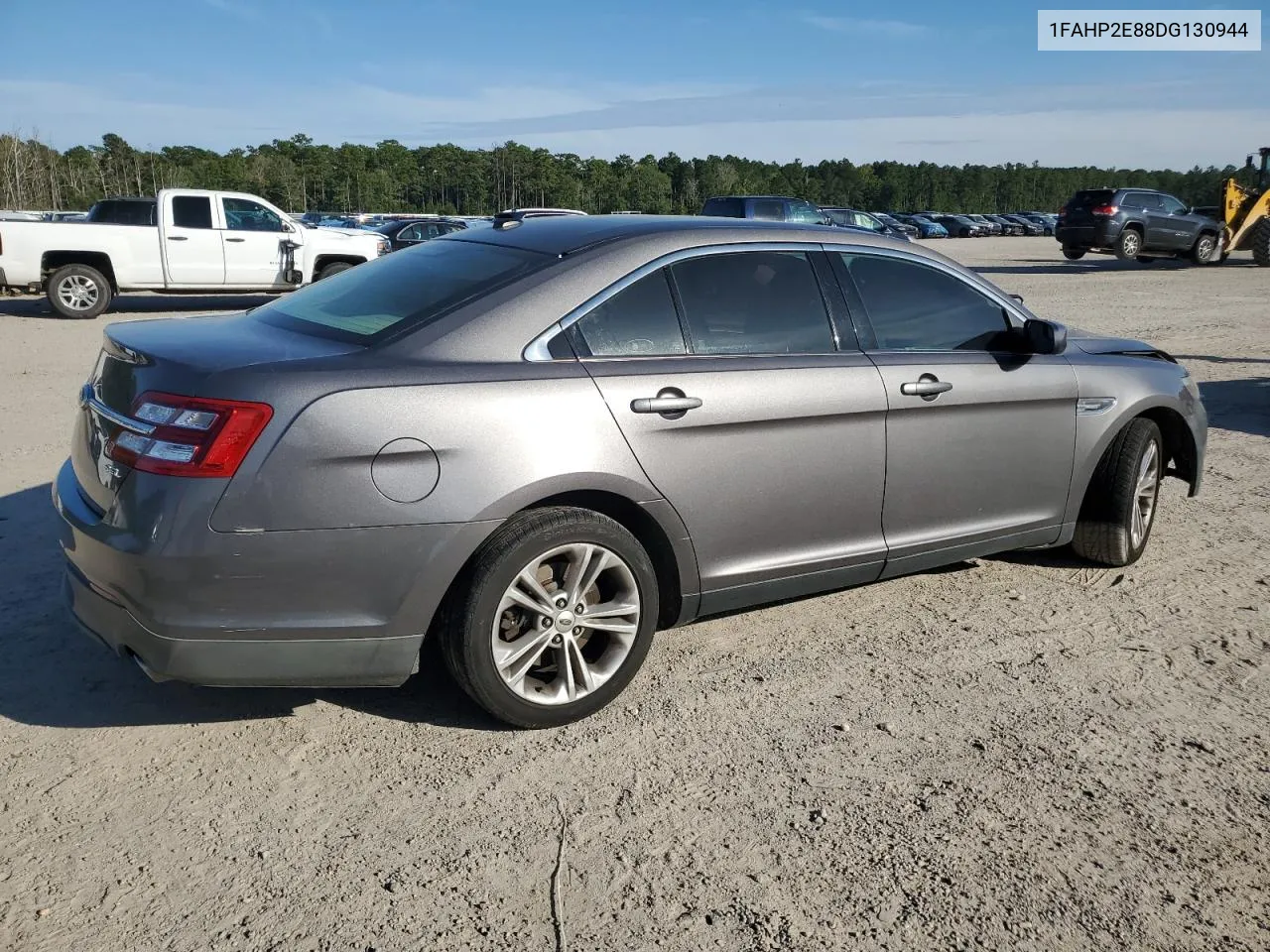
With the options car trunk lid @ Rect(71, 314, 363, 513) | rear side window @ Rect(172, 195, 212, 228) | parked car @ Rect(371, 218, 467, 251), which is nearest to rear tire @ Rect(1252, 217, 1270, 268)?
parked car @ Rect(371, 218, 467, 251)

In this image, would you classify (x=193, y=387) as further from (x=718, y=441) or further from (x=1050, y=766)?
(x=1050, y=766)

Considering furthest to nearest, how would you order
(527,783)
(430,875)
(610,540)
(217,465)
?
1. (610,540)
2. (527,783)
3. (217,465)
4. (430,875)

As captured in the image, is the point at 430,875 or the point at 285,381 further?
the point at 285,381

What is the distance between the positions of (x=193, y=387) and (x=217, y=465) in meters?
0.26

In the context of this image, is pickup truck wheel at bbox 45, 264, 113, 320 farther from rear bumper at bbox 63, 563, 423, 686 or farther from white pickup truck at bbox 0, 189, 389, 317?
rear bumper at bbox 63, 563, 423, 686

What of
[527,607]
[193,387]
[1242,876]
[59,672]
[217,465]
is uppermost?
[193,387]

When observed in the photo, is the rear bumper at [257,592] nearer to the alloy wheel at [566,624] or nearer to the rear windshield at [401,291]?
the alloy wheel at [566,624]

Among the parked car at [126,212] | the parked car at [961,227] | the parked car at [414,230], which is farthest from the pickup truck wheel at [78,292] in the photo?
the parked car at [961,227]

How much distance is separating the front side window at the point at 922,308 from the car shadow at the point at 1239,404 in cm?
476

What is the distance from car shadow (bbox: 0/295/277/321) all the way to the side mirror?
1325cm

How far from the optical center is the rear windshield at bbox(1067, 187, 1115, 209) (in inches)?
1057

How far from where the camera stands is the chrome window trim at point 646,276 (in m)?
3.53

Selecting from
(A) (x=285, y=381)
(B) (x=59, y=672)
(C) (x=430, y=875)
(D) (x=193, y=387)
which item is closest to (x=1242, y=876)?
(C) (x=430, y=875)

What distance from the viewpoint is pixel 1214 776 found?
3369mm
